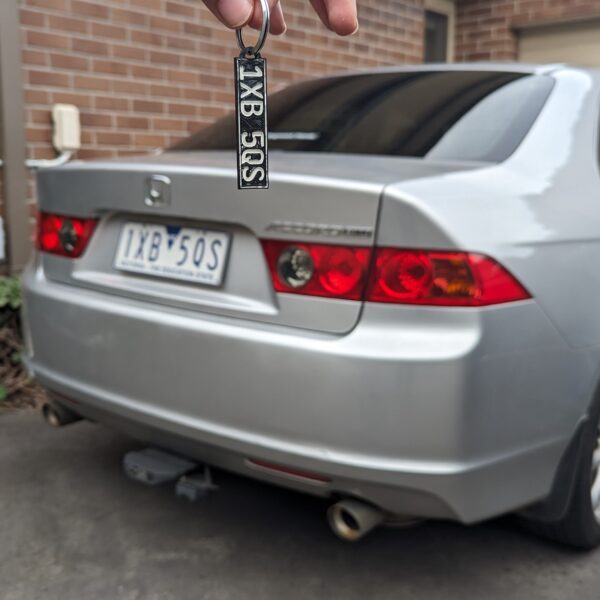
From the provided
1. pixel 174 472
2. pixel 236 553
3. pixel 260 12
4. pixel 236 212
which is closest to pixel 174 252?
pixel 236 212

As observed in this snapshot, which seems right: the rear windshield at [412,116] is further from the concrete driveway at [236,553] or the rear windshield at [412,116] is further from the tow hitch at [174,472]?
the concrete driveway at [236,553]

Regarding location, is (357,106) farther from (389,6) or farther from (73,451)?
(389,6)

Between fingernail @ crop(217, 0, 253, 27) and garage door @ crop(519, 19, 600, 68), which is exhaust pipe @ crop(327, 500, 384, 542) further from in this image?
garage door @ crop(519, 19, 600, 68)

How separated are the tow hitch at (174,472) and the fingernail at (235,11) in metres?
1.50

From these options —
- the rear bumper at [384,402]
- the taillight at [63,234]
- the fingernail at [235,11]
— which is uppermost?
the fingernail at [235,11]

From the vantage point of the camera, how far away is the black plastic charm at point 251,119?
4.76ft

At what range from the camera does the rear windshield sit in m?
2.41

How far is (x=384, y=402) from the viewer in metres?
1.95

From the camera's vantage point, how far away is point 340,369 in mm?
1965

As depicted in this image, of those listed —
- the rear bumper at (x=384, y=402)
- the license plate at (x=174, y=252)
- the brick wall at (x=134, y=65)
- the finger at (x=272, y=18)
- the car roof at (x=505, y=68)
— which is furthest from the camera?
the brick wall at (x=134, y=65)

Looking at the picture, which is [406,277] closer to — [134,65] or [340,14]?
[340,14]

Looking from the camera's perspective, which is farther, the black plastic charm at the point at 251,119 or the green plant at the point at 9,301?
the green plant at the point at 9,301

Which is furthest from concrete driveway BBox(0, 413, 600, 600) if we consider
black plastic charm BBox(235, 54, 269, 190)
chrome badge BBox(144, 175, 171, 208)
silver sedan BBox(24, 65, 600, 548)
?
black plastic charm BBox(235, 54, 269, 190)

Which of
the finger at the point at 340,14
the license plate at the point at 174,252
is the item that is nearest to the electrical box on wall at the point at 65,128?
the license plate at the point at 174,252
